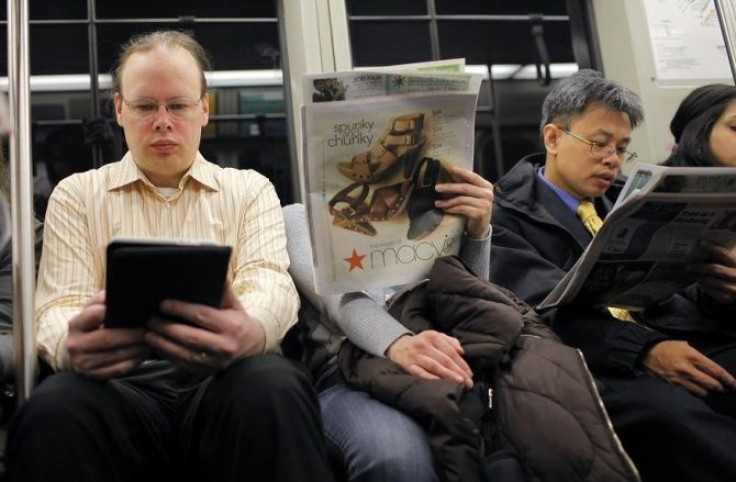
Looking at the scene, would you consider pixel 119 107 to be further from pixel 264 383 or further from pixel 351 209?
pixel 264 383

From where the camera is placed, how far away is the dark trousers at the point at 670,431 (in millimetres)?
1284

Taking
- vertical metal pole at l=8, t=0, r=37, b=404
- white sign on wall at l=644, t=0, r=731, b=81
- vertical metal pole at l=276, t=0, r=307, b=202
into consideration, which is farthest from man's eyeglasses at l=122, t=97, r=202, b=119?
white sign on wall at l=644, t=0, r=731, b=81

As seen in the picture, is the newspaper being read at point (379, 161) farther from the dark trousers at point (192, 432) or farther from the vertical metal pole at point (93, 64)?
the vertical metal pole at point (93, 64)

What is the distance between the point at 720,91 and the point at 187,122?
1.54 meters

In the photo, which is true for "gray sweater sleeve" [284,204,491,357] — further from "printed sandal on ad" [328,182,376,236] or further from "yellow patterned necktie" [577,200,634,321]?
"yellow patterned necktie" [577,200,634,321]

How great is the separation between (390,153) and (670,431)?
2.33ft

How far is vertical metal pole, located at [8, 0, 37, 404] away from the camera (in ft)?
3.78

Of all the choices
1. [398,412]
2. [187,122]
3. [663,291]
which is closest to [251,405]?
[398,412]

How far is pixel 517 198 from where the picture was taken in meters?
1.88

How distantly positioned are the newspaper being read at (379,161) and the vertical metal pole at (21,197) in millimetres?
470

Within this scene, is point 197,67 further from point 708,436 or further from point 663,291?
point 708,436

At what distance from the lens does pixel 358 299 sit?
143 centimetres

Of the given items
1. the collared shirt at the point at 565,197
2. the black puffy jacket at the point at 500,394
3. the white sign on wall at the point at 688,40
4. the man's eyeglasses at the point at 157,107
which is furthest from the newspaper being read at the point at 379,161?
the white sign on wall at the point at 688,40

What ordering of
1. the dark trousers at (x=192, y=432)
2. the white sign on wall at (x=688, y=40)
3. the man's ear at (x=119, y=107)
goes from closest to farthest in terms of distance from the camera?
1. the dark trousers at (x=192, y=432)
2. the man's ear at (x=119, y=107)
3. the white sign on wall at (x=688, y=40)
